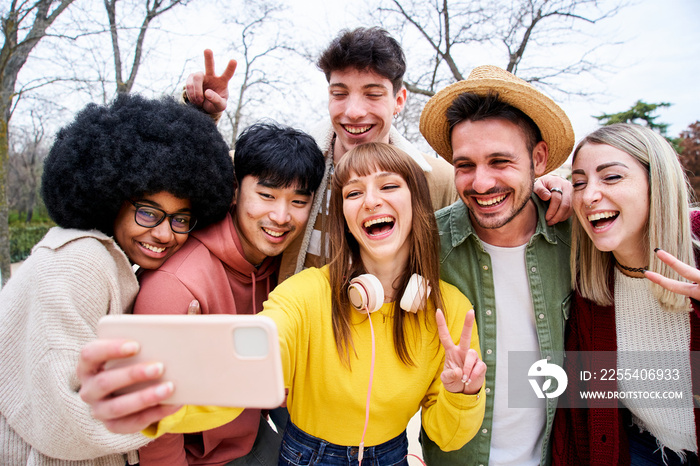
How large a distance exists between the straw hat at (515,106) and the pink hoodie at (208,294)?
1561 millimetres

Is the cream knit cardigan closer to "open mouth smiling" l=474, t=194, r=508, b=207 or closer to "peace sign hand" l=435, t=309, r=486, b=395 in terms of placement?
"peace sign hand" l=435, t=309, r=486, b=395

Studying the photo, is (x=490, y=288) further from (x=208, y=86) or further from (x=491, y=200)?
(x=208, y=86)

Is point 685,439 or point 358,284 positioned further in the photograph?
point 685,439

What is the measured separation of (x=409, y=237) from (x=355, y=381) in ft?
2.73

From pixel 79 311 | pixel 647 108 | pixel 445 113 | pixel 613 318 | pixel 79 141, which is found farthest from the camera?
pixel 647 108

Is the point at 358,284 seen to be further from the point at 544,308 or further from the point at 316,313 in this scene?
the point at 544,308

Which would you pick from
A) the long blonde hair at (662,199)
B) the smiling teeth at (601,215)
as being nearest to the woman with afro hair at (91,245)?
the smiling teeth at (601,215)

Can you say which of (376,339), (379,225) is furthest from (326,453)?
(379,225)

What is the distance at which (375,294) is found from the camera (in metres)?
1.91

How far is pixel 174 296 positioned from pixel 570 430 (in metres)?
2.44

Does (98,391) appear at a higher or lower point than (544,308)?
lower

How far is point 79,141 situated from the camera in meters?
2.06

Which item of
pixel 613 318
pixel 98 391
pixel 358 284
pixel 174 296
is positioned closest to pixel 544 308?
pixel 613 318

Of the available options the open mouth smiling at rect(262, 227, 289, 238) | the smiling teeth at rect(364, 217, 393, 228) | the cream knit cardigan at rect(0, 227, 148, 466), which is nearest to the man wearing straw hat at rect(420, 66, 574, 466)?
the smiling teeth at rect(364, 217, 393, 228)
